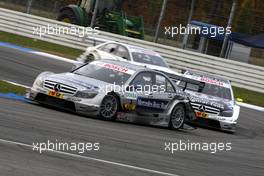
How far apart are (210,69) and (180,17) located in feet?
10.7

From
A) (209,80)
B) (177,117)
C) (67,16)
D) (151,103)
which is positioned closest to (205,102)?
(209,80)

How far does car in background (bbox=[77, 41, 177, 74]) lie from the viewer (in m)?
21.1

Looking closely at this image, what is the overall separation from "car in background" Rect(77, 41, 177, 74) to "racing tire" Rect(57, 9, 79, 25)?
393 inches

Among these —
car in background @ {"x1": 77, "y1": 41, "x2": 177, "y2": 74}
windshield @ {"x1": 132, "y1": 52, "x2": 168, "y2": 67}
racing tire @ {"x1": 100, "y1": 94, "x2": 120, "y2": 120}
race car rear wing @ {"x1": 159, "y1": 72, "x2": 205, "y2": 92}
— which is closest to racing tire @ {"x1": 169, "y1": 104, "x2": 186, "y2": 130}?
race car rear wing @ {"x1": 159, "y1": 72, "x2": 205, "y2": 92}

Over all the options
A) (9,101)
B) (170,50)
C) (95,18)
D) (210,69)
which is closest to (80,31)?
(95,18)

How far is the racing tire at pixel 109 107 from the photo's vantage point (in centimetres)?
1383

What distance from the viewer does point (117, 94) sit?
552 inches

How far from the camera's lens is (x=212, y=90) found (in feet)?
59.0

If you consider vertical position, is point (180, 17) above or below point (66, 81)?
above

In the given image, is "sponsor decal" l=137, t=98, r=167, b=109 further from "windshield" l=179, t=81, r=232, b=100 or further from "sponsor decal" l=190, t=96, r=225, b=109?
"windshield" l=179, t=81, r=232, b=100

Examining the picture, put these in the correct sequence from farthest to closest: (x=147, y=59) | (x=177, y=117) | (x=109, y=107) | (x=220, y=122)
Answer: (x=147, y=59) → (x=220, y=122) → (x=177, y=117) → (x=109, y=107)

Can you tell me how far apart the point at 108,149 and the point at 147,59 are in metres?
11.2

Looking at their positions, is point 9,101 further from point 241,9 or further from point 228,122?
point 241,9

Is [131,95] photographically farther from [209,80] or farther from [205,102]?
[209,80]
